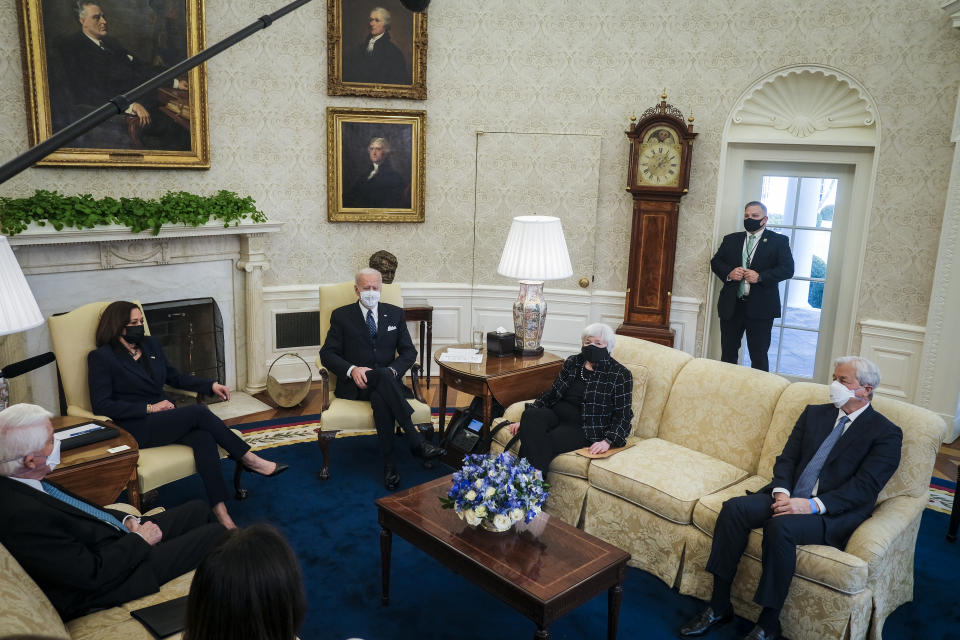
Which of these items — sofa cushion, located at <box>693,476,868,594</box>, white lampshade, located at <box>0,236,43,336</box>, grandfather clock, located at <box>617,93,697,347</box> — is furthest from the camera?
grandfather clock, located at <box>617,93,697,347</box>

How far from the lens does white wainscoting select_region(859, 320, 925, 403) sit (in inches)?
225

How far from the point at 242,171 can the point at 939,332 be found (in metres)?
5.40

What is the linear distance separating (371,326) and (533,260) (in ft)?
3.77

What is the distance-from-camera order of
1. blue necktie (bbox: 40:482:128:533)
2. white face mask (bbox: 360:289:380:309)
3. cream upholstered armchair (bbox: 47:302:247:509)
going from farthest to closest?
white face mask (bbox: 360:289:380:309) < cream upholstered armchair (bbox: 47:302:247:509) < blue necktie (bbox: 40:482:128:533)

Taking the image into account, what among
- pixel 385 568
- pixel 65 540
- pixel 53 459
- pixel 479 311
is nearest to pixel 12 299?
pixel 53 459

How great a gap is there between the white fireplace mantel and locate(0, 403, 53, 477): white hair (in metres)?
2.53

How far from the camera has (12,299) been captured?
2.45 metres

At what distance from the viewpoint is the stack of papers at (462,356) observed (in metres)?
4.79

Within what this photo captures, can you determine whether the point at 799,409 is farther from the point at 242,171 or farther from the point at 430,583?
the point at 242,171

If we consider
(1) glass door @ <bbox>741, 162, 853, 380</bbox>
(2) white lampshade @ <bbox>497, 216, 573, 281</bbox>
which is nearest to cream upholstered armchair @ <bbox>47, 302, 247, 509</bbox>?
(2) white lampshade @ <bbox>497, 216, 573, 281</bbox>

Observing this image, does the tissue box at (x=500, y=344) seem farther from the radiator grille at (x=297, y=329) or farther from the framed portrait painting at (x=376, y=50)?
the framed portrait painting at (x=376, y=50)

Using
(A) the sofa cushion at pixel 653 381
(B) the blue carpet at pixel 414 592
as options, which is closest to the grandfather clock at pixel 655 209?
(A) the sofa cushion at pixel 653 381

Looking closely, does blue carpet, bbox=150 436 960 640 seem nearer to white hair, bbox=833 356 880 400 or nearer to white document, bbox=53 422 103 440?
white document, bbox=53 422 103 440

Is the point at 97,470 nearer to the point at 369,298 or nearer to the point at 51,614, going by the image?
the point at 51,614
